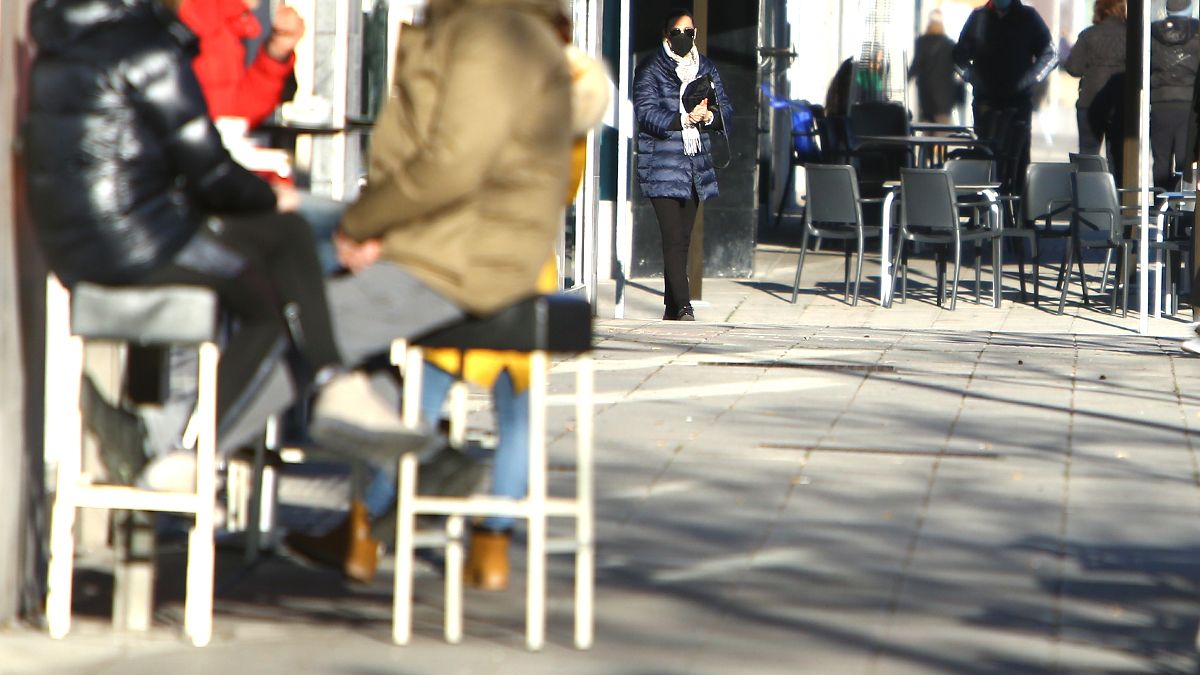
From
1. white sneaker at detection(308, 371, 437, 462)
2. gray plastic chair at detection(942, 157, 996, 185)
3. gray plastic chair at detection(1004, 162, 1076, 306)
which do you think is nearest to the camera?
white sneaker at detection(308, 371, 437, 462)

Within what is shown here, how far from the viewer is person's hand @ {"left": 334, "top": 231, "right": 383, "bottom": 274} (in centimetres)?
464

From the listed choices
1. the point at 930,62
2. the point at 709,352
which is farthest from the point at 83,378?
the point at 930,62

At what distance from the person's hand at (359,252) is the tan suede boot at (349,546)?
78cm

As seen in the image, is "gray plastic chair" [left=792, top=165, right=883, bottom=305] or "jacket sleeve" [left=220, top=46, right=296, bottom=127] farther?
"gray plastic chair" [left=792, top=165, right=883, bottom=305]

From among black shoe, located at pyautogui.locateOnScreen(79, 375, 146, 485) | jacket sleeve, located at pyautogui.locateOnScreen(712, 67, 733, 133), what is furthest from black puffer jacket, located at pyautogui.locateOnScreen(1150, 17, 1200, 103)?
black shoe, located at pyautogui.locateOnScreen(79, 375, 146, 485)

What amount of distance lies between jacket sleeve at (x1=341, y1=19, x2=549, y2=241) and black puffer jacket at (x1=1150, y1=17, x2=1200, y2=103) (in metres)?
11.5

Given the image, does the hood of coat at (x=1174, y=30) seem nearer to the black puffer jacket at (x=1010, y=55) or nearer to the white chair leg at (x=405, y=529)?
the black puffer jacket at (x=1010, y=55)

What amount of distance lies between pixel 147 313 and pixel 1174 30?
12028mm

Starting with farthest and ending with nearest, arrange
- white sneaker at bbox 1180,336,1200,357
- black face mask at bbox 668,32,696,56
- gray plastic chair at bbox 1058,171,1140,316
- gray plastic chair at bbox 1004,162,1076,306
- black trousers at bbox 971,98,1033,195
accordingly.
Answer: black trousers at bbox 971,98,1033,195 < gray plastic chair at bbox 1004,162,1076,306 < gray plastic chair at bbox 1058,171,1140,316 < black face mask at bbox 668,32,696,56 < white sneaker at bbox 1180,336,1200,357

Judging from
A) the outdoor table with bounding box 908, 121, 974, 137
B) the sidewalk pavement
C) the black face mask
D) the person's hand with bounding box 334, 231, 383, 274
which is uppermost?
the black face mask

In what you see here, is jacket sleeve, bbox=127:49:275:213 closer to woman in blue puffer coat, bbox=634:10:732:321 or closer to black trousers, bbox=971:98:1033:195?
woman in blue puffer coat, bbox=634:10:732:321

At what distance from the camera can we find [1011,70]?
17.6 meters

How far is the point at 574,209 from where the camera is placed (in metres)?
12.9

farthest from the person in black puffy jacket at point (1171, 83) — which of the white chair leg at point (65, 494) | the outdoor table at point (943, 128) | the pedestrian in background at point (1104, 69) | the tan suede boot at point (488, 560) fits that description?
the white chair leg at point (65, 494)
